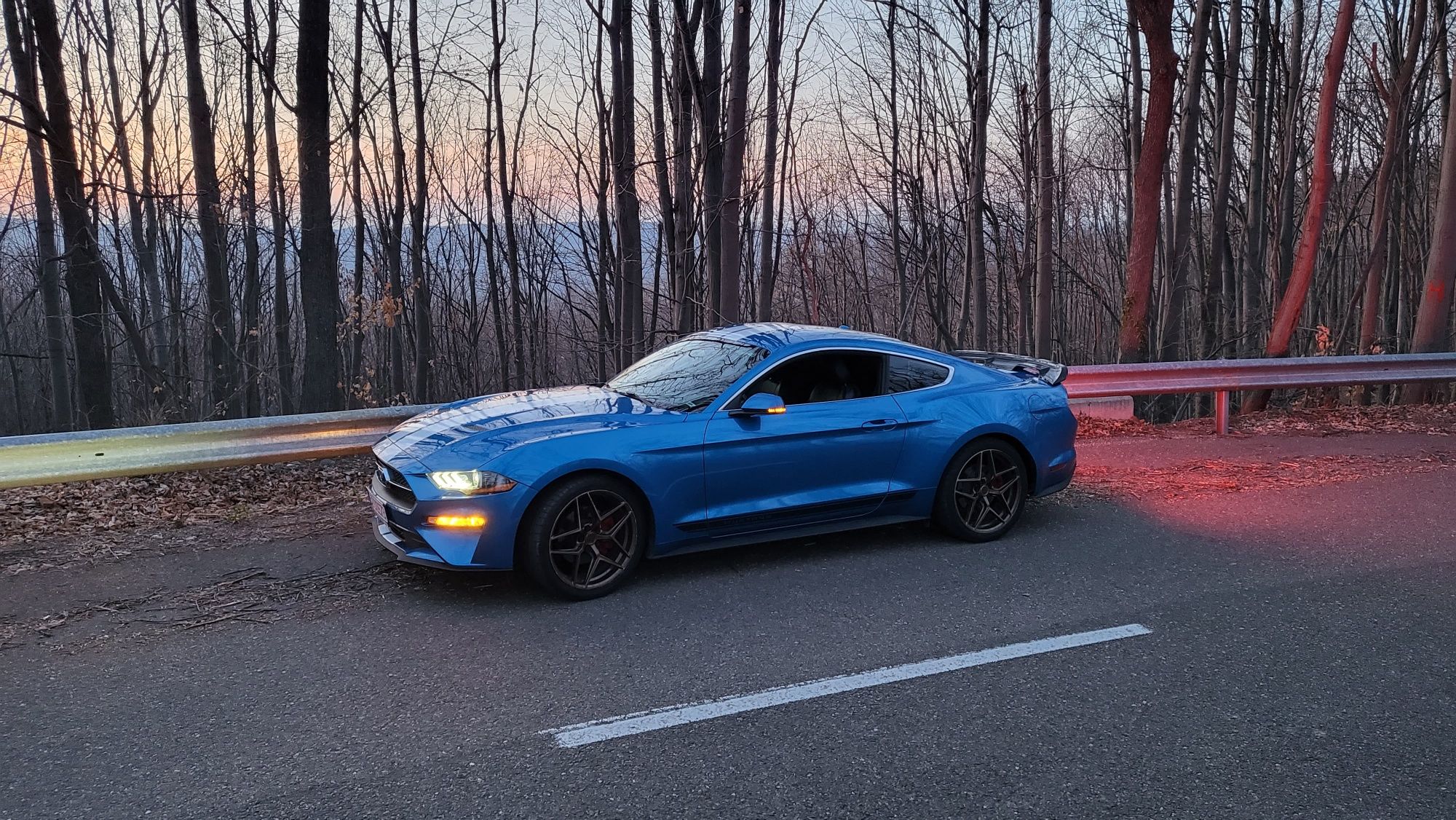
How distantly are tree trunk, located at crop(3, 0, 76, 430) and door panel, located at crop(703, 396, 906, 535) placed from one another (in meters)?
12.6

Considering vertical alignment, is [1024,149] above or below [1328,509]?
above

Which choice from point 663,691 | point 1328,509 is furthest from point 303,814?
point 1328,509

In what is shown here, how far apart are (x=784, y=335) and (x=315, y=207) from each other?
6.88 metres

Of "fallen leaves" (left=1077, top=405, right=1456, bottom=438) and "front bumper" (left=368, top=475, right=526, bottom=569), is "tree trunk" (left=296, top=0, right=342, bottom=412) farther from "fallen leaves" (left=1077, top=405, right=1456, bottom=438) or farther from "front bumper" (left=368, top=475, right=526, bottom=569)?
"fallen leaves" (left=1077, top=405, right=1456, bottom=438)

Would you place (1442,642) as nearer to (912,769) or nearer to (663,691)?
(912,769)

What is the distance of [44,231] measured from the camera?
16.9m

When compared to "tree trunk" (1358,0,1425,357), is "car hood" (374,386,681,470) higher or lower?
lower

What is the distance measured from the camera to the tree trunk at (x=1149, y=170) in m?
13.6

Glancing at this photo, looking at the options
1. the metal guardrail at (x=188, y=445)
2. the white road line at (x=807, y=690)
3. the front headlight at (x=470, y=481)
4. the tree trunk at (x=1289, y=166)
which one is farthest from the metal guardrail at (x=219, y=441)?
the tree trunk at (x=1289, y=166)

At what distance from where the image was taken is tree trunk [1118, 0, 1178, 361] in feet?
44.7

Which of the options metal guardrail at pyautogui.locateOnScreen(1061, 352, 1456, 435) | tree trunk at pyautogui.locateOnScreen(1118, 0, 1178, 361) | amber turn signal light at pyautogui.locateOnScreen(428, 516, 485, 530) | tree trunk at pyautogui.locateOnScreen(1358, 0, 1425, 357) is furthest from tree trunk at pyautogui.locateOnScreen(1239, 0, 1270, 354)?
amber turn signal light at pyautogui.locateOnScreen(428, 516, 485, 530)

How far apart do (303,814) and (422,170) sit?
22.9 metres

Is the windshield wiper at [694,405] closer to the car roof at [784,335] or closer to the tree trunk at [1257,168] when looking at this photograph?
the car roof at [784,335]

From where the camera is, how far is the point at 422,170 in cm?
2378
